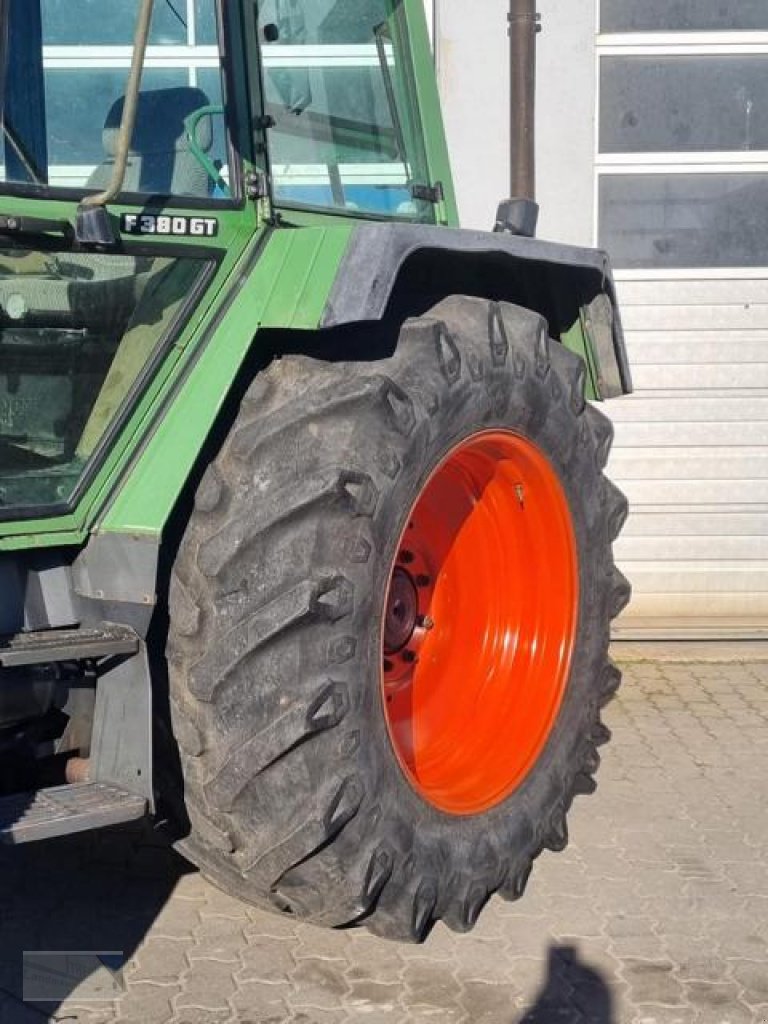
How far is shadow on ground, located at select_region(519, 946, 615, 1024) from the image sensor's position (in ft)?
10.9

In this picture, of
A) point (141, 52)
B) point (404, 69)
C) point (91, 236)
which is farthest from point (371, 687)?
point (404, 69)

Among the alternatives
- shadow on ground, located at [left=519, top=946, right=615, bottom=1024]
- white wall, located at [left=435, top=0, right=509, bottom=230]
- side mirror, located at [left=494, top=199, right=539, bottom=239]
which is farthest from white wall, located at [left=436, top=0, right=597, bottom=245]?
shadow on ground, located at [left=519, top=946, right=615, bottom=1024]

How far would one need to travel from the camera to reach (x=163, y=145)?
324cm

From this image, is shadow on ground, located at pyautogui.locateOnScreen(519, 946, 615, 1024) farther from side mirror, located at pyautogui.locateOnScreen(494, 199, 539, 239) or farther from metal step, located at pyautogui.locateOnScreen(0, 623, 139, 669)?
side mirror, located at pyautogui.locateOnScreen(494, 199, 539, 239)

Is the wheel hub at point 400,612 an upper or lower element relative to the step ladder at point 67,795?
lower

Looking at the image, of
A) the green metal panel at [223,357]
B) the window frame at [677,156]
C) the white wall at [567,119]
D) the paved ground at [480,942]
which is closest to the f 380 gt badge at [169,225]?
the green metal panel at [223,357]

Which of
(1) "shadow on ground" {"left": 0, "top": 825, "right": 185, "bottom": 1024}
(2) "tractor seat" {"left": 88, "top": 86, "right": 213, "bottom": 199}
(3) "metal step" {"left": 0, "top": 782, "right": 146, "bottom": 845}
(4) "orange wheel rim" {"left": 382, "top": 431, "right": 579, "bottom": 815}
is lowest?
(1) "shadow on ground" {"left": 0, "top": 825, "right": 185, "bottom": 1024}

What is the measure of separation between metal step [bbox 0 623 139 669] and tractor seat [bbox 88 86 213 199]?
91 cm

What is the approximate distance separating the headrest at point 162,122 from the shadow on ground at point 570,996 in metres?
2.00

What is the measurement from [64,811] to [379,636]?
0.73m

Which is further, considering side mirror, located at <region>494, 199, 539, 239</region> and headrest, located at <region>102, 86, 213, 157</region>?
side mirror, located at <region>494, 199, 539, 239</region>

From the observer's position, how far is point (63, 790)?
3080 mm

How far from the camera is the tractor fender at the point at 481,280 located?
10.1ft

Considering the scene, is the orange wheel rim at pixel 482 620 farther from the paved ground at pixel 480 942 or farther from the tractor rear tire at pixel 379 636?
the paved ground at pixel 480 942
